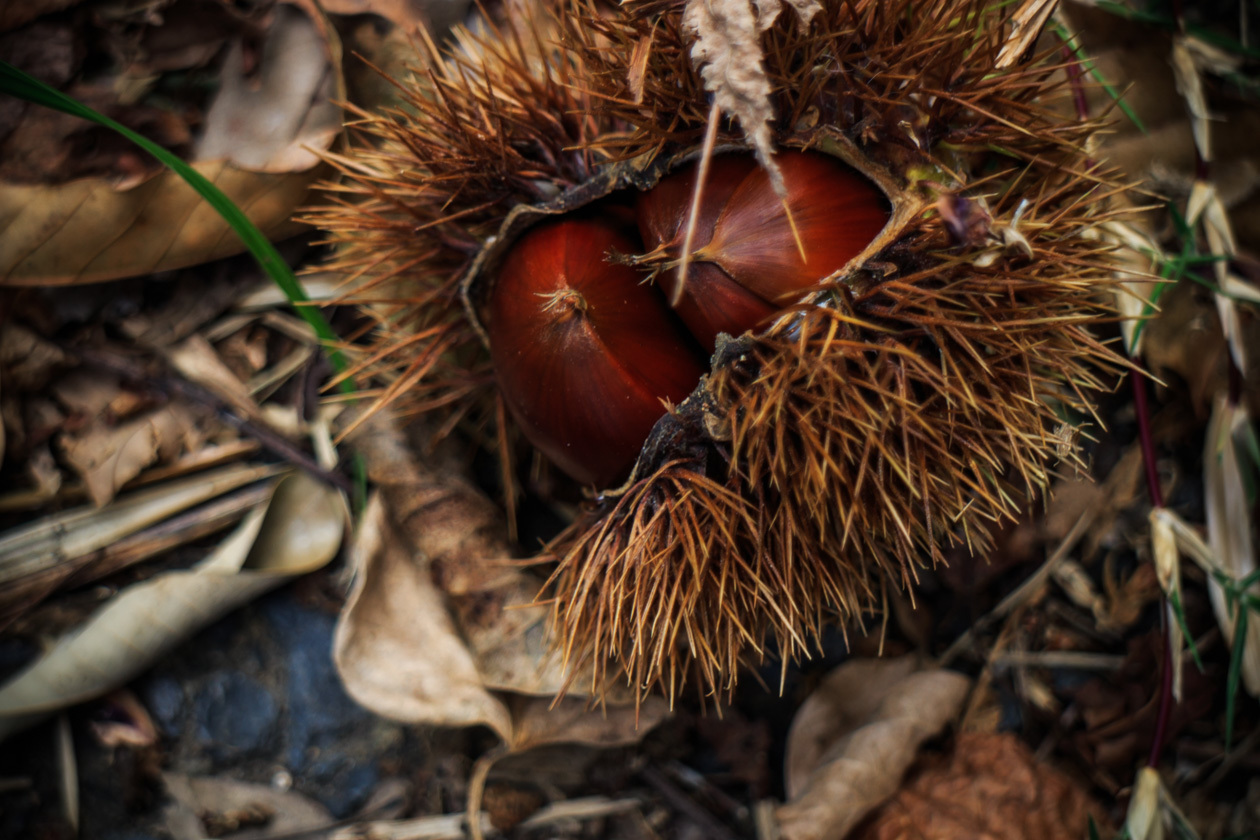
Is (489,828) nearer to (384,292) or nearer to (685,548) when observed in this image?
(685,548)


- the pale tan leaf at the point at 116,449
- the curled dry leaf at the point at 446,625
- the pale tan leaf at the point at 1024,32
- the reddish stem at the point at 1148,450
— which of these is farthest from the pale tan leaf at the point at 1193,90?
the pale tan leaf at the point at 116,449

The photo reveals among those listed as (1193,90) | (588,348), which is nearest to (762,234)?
(588,348)

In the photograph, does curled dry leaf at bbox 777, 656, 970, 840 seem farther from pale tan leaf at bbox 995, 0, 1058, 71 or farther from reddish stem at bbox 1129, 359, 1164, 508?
pale tan leaf at bbox 995, 0, 1058, 71

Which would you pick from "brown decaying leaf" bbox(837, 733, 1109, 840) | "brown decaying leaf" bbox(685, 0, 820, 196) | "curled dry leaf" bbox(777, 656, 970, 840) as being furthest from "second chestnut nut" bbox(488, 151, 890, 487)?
"brown decaying leaf" bbox(837, 733, 1109, 840)

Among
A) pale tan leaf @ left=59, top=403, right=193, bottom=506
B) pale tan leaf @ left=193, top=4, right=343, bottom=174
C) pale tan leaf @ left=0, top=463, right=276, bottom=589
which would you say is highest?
pale tan leaf @ left=193, top=4, right=343, bottom=174

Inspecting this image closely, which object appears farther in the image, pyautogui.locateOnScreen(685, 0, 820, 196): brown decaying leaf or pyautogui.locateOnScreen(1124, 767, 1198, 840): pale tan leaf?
pyautogui.locateOnScreen(1124, 767, 1198, 840): pale tan leaf

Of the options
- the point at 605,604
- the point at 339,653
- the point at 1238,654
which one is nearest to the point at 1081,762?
the point at 1238,654
